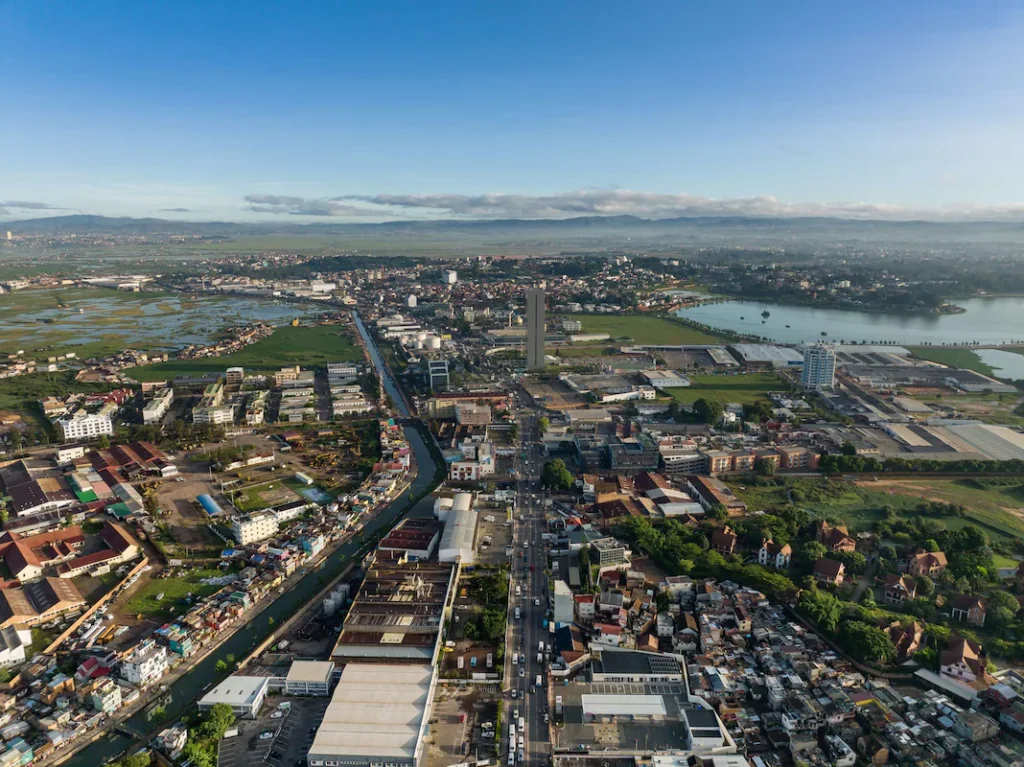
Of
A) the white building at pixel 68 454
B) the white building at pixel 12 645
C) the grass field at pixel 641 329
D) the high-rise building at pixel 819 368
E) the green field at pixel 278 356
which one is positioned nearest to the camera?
the white building at pixel 12 645

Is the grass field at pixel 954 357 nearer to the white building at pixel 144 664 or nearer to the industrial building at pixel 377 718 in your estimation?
the industrial building at pixel 377 718

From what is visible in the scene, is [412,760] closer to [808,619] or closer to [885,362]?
[808,619]

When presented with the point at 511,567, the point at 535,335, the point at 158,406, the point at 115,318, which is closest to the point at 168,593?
the point at 511,567

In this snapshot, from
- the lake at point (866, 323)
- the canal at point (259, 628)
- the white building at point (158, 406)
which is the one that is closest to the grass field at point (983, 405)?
the lake at point (866, 323)

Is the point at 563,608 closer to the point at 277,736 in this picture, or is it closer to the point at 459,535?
the point at 459,535

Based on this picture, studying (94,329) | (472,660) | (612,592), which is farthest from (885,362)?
(94,329)

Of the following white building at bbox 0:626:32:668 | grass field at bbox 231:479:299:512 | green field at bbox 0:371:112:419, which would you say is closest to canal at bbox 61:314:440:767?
white building at bbox 0:626:32:668

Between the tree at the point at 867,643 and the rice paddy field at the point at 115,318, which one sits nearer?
the tree at the point at 867,643

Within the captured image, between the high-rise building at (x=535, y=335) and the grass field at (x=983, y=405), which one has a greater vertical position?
the high-rise building at (x=535, y=335)
